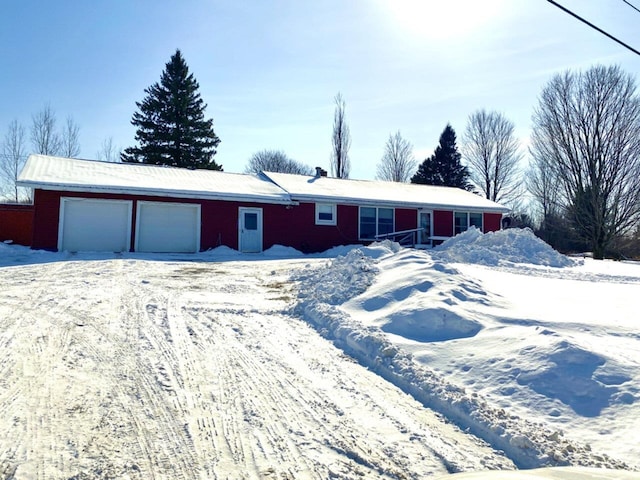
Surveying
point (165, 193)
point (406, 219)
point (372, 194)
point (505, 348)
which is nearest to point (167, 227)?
point (165, 193)

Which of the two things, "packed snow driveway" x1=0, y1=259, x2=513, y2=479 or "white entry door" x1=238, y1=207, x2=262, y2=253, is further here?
"white entry door" x1=238, y1=207, x2=262, y2=253

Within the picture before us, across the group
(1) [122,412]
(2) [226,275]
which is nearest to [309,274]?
(2) [226,275]

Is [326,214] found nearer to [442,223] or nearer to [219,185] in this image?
[219,185]

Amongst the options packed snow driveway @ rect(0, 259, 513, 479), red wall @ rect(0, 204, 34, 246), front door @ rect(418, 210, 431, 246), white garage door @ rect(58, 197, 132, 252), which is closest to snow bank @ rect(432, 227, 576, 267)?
front door @ rect(418, 210, 431, 246)

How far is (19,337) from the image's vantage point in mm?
5266

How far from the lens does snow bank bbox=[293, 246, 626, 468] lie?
3.07 metres

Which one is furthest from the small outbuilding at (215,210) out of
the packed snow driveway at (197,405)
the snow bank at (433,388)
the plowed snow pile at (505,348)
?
the snow bank at (433,388)

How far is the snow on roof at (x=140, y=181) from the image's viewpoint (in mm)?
15695

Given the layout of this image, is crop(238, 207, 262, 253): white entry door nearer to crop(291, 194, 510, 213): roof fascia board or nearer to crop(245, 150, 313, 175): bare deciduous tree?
crop(291, 194, 510, 213): roof fascia board

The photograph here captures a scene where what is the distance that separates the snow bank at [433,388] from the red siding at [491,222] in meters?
17.1

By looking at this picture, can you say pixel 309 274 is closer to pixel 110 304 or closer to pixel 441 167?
pixel 110 304

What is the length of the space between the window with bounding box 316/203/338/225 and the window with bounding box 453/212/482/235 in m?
6.90

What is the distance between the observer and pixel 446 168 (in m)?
43.9

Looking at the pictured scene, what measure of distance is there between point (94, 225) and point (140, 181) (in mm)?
2446
